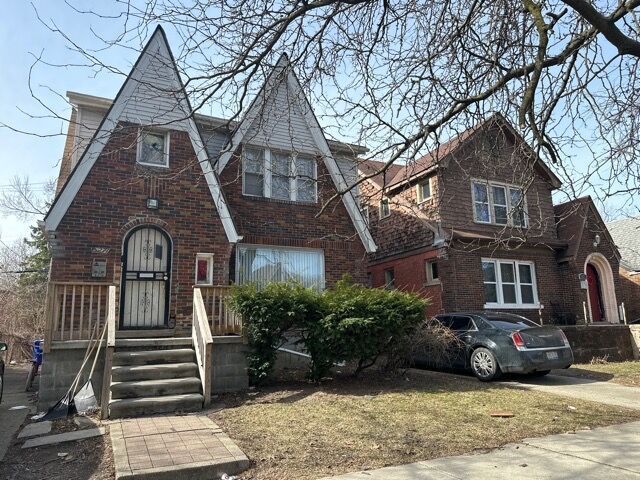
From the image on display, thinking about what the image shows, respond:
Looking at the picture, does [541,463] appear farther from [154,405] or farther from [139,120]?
[139,120]

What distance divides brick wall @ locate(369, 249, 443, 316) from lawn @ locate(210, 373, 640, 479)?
7.42 metres

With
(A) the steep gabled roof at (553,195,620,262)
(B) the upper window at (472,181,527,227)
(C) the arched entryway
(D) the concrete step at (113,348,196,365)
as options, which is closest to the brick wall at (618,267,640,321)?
(C) the arched entryway

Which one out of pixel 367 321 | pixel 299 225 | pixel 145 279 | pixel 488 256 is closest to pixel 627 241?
pixel 488 256

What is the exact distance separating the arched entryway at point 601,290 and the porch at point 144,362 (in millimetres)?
16714

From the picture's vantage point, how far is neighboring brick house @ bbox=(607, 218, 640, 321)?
70.1ft

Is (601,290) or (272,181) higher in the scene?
(272,181)

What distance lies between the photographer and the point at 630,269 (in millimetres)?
23484

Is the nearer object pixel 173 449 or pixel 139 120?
pixel 173 449

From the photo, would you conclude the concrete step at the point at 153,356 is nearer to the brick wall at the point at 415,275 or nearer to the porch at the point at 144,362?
the porch at the point at 144,362

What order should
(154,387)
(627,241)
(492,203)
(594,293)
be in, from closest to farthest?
(154,387), (492,203), (594,293), (627,241)

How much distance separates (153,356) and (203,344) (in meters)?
1.00

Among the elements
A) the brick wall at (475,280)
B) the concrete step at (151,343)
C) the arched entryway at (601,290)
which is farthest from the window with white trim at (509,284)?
the concrete step at (151,343)

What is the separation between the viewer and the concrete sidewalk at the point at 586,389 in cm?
825

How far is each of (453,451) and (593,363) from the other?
36.3ft
